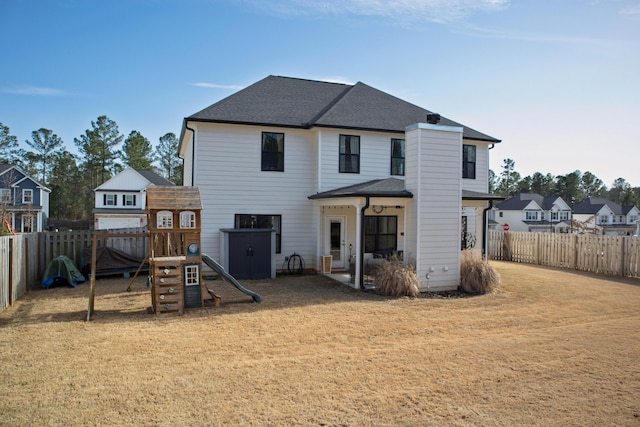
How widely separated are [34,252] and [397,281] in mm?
10555

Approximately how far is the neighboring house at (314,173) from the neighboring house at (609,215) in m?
53.8

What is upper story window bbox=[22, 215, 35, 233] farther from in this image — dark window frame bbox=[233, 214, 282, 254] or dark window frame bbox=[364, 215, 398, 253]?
dark window frame bbox=[364, 215, 398, 253]

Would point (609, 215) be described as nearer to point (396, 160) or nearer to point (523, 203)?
point (523, 203)

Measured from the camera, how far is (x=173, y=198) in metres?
9.86

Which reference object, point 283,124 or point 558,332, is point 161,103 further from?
point 558,332

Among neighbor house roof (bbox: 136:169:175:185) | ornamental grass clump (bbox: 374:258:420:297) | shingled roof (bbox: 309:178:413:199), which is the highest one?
neighbor house roof (bbox: 136:169:175:185)

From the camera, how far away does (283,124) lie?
1510 cm

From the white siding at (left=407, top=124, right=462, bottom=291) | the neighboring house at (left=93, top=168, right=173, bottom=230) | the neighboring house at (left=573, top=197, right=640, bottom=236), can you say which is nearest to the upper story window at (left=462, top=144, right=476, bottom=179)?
the white siding at (left=407, top=124, right=462, bottom=291)

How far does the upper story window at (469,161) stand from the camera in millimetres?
17841

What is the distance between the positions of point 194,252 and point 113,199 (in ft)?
119

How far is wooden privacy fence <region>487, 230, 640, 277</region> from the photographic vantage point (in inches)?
617

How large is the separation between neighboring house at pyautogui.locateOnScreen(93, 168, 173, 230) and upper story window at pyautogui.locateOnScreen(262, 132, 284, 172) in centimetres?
2892

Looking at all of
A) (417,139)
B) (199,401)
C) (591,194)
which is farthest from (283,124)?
(591,194)

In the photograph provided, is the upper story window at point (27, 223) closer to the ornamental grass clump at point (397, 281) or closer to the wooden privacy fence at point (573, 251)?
the ornamental grass clump at point (397, 281)
